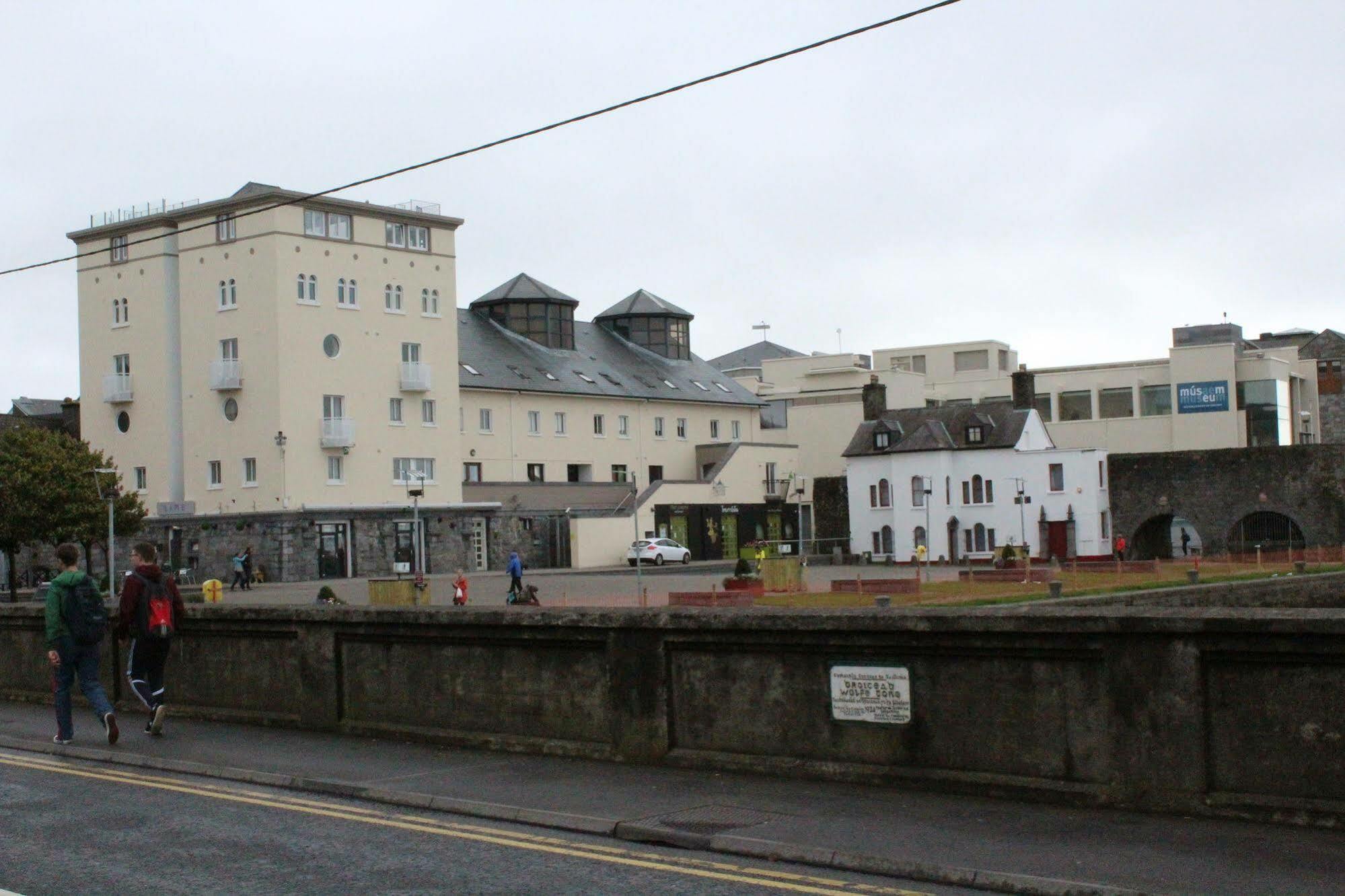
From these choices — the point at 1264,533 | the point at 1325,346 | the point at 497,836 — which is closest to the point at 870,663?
the point at 497,836

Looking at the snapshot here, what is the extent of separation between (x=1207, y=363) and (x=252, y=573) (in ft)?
208

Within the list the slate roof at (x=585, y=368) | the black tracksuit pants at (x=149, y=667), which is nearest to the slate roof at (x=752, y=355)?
the slate roof at (x=585, y=368)

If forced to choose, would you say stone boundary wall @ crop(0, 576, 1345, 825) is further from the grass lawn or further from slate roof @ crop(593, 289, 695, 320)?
slate roof @ crop(593, 289, 695, 320)

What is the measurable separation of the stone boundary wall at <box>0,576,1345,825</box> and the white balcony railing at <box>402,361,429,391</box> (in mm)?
57727

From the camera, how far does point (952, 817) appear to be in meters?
9.20

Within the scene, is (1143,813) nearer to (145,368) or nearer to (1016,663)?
(1016,663)

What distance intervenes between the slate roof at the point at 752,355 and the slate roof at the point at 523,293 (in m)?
44.7

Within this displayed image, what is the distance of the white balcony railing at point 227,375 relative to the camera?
68.3 meters

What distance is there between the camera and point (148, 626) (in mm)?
13977

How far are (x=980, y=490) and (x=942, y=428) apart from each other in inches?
157

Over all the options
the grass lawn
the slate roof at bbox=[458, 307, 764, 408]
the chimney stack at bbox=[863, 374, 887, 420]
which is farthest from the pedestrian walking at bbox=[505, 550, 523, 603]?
the chimney stack at bbox=[863, 374, 887, 420]

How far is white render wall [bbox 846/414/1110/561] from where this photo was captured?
260 ft

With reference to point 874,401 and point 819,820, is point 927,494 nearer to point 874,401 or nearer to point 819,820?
point 874,401

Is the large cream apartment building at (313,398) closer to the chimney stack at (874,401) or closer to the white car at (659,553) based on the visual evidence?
the white car at (659,553)
